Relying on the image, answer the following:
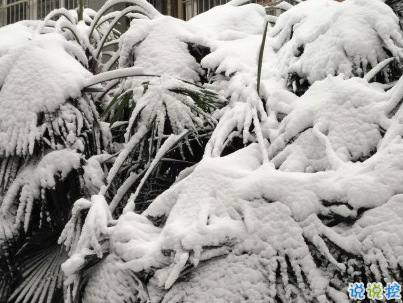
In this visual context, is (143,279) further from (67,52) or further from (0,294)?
(67,52)

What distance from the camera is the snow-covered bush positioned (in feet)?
3.36

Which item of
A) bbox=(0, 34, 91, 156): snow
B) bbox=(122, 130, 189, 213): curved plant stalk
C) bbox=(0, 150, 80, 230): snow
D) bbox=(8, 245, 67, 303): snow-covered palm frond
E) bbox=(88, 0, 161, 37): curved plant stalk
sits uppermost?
bbox=(88, 0, 161, 37): curved plant stalk

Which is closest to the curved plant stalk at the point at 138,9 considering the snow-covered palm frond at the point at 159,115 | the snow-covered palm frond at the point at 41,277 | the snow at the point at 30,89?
the snow at the point at 30,89

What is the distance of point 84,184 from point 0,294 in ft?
1.46

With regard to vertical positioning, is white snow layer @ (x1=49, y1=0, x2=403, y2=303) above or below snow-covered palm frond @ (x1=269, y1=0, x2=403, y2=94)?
below

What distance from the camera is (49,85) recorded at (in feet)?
4.99

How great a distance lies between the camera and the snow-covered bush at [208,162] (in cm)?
102

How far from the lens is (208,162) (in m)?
1.23

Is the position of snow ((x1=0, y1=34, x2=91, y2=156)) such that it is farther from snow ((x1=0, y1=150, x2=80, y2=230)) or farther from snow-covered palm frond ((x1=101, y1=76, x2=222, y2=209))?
snow-covered palm frond ((x1=101, y1=76, x2=222, y2=209))

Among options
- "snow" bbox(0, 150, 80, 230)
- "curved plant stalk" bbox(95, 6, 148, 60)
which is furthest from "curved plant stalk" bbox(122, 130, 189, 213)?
"curved plant stalk" bbox(95, 6, 148, 60)

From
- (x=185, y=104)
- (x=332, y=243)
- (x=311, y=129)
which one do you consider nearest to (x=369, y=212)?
(x=332, y=243)

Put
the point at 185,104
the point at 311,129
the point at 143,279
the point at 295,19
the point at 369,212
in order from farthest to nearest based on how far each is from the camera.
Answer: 1. the point at 295,19
2. the point at 185,104
3. the point at 311,129
4. the point at 143,279
5. the point at 369,212

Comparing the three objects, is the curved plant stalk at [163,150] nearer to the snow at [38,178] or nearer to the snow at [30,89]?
the snow at [38,178]

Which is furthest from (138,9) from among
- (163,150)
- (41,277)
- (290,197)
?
(290,197)
